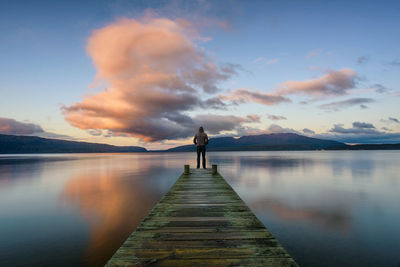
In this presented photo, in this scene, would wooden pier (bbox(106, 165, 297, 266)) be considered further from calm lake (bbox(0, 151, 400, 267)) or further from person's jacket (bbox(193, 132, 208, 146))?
person's jacket (bbox(193, 132, 208, 146))

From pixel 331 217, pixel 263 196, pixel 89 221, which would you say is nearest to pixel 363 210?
pixel 331 217

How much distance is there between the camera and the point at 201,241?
4.45 metres

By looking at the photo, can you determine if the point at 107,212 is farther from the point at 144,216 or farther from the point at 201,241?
the point at 201,241

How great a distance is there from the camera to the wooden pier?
375 centimetres

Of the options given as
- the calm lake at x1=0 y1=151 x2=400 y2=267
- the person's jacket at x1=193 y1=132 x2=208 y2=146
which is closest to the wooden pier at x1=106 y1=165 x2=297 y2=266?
the calm lake at x1=0 y1=151 x2=400 y2=267

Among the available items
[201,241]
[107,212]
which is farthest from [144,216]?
[201,241]

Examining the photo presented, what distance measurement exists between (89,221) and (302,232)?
400 inches

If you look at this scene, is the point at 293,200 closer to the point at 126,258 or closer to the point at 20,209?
the point at 126,258

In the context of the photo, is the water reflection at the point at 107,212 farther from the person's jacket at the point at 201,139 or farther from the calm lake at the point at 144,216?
the person's jacket at the point at 201,139

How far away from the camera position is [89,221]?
10.5 metres

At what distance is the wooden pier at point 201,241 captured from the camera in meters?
3.75

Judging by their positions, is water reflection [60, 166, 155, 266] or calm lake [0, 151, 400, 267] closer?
calm lake [0, 151, 400, 267]

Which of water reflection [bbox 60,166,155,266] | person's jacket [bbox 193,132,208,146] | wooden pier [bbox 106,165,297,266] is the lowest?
water reflection [bbox 60,166,155,266]

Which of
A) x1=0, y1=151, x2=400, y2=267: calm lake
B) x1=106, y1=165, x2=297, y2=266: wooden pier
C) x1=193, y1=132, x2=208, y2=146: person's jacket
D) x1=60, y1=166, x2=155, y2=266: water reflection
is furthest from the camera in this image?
x1=193, y1=132, x2=208, y2=146: person's jacket
